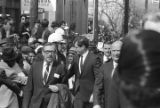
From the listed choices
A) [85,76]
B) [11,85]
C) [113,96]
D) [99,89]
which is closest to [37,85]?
[11,85]

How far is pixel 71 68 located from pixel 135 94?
8.18 meters

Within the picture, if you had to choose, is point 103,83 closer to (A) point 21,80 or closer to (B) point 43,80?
(B) point 43,80

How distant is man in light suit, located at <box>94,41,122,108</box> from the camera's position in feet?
24.2

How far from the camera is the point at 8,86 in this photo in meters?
8.40

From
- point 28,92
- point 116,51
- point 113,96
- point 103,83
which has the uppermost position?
point 116,51

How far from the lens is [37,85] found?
8.05m

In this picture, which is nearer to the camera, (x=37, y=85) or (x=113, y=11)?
(x=37, y=85)

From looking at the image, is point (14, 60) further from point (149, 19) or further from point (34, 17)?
point (34, 17)

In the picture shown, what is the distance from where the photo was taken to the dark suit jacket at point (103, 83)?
24.2ft

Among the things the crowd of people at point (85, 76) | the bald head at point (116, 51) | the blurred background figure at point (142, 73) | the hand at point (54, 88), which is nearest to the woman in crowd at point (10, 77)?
the crowd of people at point (85, 76)

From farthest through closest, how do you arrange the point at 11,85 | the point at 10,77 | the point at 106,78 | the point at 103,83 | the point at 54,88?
the point at 10,77 → the point at 11,85 → the point at 54,88 → the point at 103,83 → the point at 106,78

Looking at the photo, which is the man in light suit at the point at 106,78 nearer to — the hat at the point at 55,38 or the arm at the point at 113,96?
the arm at the point at 113,96

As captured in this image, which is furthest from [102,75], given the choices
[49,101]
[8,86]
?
[8,86]

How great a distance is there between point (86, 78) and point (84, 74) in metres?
0.08
